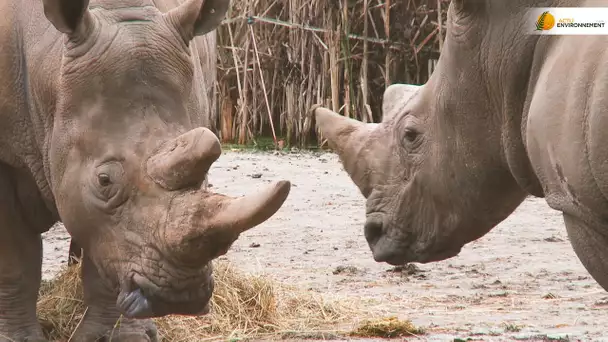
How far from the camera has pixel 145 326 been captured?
552 centimetres

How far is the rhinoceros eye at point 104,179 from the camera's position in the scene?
447 centimetres

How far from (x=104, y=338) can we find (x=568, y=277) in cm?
292

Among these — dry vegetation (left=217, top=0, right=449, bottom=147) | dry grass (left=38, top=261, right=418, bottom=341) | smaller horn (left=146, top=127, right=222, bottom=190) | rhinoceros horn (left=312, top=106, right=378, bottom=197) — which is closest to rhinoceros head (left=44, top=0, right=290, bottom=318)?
smaller horn (left=146, top=127, right=222, bottom=190)

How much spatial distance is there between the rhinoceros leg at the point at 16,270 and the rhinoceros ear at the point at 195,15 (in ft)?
3.48

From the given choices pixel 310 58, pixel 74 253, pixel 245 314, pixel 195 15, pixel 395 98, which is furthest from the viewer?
pixel 310 58

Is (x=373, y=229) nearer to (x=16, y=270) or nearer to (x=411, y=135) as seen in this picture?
(x=411, y=135)

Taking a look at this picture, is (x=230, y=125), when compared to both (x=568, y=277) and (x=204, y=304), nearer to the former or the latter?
(x=568, y=277)

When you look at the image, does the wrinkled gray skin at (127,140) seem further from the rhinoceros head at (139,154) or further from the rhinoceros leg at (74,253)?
the rhinoceros leg at (74,253)

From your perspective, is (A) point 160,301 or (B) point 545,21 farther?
(A) point 160,301

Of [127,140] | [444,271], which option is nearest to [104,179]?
[127,140]

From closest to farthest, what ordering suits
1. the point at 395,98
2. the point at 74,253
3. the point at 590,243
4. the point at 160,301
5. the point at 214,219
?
1. the point at 590,243
2. the point at 214,219
3. the point at 160,301
4. the point at 395,98
5. the point at 74,253

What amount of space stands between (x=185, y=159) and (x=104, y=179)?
41 centimetres

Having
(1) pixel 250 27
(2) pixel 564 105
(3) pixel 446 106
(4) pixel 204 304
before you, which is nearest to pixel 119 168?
(4) pixel 204 304

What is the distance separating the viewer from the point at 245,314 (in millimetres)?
6086
